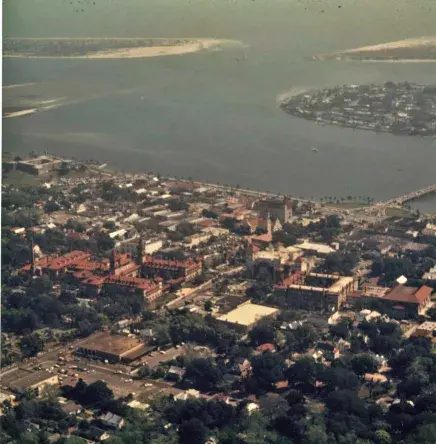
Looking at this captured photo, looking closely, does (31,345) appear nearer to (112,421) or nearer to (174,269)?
(112,421)

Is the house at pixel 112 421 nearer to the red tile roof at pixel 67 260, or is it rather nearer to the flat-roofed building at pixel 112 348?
the flat-roofed building at pixel 112 348

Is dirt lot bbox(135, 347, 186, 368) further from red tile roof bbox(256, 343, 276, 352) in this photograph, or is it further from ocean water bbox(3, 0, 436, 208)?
ocean water bbox(3, 0, 436, 208)

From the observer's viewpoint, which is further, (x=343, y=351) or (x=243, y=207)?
(x=243, y=207)

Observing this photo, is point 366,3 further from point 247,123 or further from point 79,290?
point 79,290

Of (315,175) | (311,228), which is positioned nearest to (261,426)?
(311,228)

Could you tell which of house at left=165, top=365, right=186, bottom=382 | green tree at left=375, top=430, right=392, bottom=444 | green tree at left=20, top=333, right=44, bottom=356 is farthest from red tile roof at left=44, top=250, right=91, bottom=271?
green tree at left=375, top=430, right=392, bottom=444

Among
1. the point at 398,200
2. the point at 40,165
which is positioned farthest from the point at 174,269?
the point at 40,165
